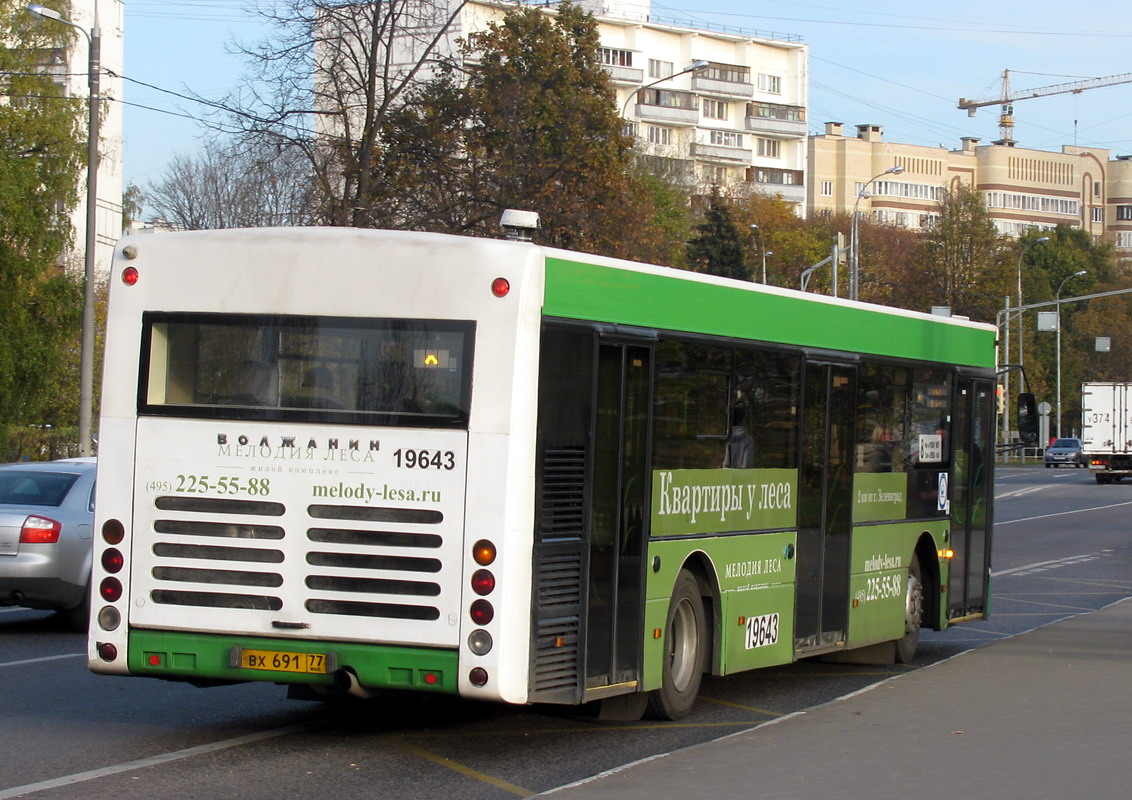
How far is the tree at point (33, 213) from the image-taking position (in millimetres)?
40062

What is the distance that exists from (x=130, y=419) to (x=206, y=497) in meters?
0.64

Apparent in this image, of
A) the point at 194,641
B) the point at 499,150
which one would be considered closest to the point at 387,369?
the point at 194,641

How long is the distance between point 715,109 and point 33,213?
3797 inches

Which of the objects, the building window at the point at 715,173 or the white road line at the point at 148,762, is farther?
the building window at the point at 715,173

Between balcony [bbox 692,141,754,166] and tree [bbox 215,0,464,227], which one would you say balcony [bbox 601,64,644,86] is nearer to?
balcony [bbox 692,141,754,166]

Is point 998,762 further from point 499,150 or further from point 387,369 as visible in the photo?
point 499,150

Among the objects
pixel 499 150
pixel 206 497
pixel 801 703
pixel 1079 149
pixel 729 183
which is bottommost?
pixel 801 703

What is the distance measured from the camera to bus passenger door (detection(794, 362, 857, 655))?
11.7 metres

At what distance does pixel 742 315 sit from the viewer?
35.6 ft

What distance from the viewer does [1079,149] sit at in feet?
549

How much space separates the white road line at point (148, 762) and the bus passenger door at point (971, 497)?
6615 mm

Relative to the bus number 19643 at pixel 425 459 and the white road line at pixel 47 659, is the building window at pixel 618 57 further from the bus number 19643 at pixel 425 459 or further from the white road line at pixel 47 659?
the bus number 19643 at pixel 425 459

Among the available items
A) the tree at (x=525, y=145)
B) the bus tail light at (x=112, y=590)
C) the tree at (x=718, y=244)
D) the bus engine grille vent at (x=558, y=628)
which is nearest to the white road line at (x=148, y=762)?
the bus tail light at (x=112, y=590)

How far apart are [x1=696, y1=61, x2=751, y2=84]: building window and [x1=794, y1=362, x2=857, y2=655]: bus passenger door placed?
120 meters
